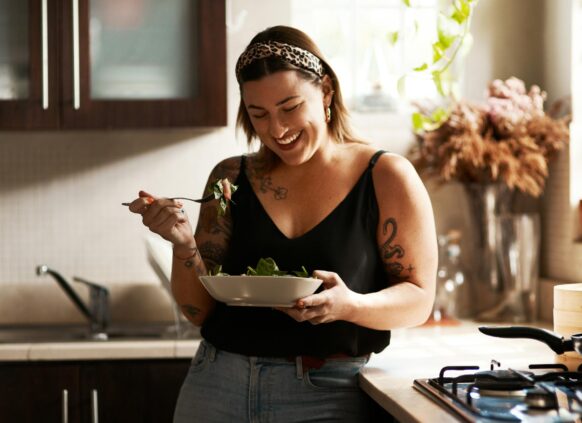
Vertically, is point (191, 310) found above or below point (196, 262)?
below

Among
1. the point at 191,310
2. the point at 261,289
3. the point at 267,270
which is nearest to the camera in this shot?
the point at 261,289

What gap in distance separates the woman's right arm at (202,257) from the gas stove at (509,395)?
20.6 inches

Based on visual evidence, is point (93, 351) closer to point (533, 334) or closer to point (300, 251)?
point (300, 251)

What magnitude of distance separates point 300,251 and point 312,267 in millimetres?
42

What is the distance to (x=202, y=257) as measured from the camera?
2.05 metres

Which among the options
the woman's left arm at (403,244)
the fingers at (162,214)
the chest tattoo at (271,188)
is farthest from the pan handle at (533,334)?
the fingers at (162,214)

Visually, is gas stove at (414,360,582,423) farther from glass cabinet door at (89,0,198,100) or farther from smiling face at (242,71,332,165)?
glass cabinet door at (89,0,198,100)

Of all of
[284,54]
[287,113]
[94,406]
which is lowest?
[94,406]

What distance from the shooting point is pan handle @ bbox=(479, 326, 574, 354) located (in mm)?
1755

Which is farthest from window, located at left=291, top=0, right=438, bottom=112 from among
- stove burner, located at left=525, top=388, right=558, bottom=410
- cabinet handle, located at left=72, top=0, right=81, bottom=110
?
stove burner, located at left=525, top=388, right=558, bottom=410

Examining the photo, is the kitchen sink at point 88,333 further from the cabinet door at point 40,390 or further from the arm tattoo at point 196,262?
the arm tattoo at point 196,262

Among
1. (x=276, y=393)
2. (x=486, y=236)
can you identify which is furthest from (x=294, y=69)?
(x=486, y=236)

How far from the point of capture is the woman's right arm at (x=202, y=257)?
1978 millimetres

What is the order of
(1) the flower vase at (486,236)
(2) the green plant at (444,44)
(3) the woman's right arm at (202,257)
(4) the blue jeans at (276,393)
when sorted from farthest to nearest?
1. (1) the flower vase at (486,236)
2. (2) the green plant at (444,44)
3. (3) the woman's right arm at (202,257)
4. (4) the blue jeans at (276,393)
